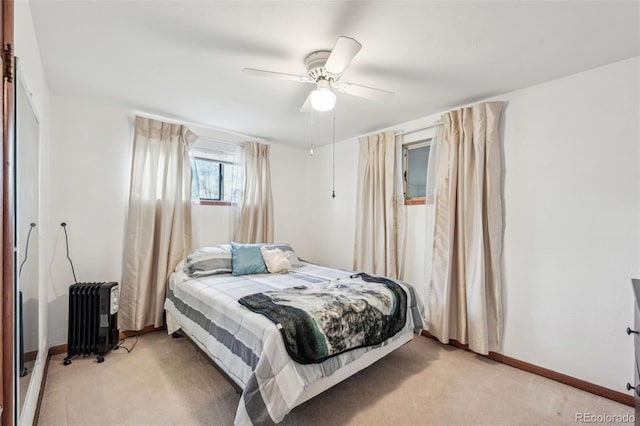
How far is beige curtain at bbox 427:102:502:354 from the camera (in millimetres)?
2555

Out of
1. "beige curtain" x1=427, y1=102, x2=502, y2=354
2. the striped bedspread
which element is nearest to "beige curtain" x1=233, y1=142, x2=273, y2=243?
the striped bedspread

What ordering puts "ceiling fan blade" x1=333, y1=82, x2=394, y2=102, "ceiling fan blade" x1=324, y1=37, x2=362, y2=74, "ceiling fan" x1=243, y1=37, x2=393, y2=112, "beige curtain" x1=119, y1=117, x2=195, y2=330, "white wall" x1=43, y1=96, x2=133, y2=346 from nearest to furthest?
1. "ceiling fan blade" x1=324, y1=37, x2=362, y2=74
2. "ceiling fan" x1=243, y1=37, x2=393, y2=112
3. "ceiling fan blade" x1=333, y1=82, x2=394, y2=102
4. "white wall" x1=43, y1=96, x2=133, y2=346
5. "beige curtain" x1=119, y1=117, x2=195, y2=330

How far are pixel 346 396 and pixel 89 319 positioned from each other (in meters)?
2.33

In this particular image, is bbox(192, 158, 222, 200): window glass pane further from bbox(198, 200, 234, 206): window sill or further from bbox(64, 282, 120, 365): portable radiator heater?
bbox(64, 282, 120, 365): portable radiator heater

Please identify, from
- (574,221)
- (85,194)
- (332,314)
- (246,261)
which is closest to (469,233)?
(574,221)

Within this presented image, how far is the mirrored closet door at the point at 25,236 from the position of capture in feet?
3.95

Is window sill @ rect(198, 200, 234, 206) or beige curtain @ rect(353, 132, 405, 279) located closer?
beige curtain @ rect(353, 132, 405, 279)

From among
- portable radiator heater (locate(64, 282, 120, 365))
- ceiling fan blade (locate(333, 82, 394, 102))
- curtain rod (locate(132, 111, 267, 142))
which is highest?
curtain rod (locate(132, 111, 267, 142))

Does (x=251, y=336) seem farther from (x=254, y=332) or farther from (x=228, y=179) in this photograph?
(x=228, y=179)

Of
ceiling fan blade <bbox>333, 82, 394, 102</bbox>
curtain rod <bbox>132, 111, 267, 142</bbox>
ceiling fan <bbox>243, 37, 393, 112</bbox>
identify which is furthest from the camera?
curtain rod <bbox>132, 111, 267, 142</bbox>

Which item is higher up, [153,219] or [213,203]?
[213,203]

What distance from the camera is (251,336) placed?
173cm

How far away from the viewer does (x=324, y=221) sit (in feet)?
14.2

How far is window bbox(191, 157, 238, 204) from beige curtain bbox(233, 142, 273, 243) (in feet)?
0.67
